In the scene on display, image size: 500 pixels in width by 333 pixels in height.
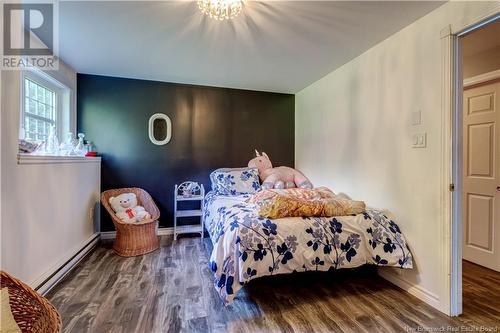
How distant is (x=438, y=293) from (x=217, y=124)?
323 centimetres

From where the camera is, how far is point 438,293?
5.99ft

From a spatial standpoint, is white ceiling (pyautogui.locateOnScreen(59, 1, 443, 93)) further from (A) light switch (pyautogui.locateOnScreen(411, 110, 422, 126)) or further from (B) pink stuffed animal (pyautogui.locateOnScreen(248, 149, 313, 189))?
(B) pink stuffed animal (pyautogui.locateOnScreen(248, 149, 313, 189))

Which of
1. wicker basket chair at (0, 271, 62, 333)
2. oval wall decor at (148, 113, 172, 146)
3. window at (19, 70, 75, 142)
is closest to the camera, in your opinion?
wicker basket chair at (0, 271, 62, 333)

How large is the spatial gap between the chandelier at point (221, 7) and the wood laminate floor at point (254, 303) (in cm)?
216

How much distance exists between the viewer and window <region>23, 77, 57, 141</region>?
2441 millimetres

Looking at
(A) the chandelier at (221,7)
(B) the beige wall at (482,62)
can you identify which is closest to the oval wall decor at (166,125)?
(A) the chandelier at (221,7)

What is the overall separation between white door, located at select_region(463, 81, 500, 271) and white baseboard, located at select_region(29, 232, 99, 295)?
164 inches

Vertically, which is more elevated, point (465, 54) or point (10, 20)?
point (465, 54)

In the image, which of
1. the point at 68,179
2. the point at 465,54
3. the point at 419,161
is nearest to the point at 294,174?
the point at 419,161

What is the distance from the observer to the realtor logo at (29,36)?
5.46 feet

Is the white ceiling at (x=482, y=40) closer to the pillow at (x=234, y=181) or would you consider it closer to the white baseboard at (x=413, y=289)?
the white baseboard at (x=413, y=289)

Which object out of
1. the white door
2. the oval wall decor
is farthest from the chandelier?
the white door

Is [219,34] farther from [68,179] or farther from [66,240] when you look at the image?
[66,240]

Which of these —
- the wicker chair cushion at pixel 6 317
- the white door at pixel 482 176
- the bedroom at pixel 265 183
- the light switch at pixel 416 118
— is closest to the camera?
the wicker chair cushion at pixel 6 317
